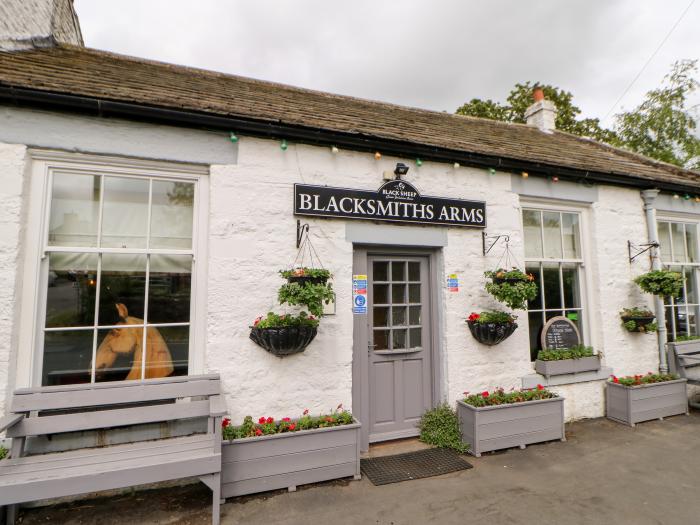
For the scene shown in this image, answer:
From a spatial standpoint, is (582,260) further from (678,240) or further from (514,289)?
(678,240)

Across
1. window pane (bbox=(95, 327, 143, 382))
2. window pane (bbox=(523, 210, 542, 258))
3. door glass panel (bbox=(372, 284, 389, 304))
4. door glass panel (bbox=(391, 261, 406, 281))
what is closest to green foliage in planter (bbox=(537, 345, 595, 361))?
window pane (bbox=(523, 210, 542, 258))

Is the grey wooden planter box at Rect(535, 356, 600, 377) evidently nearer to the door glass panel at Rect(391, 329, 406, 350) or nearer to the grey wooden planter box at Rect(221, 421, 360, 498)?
the door glass panel at Rect(391, 329, 406, 350)

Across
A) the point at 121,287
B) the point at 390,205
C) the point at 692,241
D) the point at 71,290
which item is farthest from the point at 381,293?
the point at 692,241

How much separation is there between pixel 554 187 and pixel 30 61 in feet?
21.6

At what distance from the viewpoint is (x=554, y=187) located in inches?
208

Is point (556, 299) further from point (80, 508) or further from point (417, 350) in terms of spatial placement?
point (80, 508)

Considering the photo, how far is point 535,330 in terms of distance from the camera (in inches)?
201

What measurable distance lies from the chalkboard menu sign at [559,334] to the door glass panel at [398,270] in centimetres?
216

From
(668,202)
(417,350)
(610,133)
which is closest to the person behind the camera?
(417,350)

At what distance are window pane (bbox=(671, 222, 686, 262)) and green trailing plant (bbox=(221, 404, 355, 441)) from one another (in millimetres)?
6363

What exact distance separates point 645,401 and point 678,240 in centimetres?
312

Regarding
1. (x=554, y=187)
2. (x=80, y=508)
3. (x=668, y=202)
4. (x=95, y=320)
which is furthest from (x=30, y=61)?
(x=668, y=202)

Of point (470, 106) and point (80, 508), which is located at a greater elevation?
point (470, 106)

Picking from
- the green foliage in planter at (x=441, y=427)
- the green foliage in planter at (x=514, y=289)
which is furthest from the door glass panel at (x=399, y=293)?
the green foliage in planter at (x=441, y=427)
